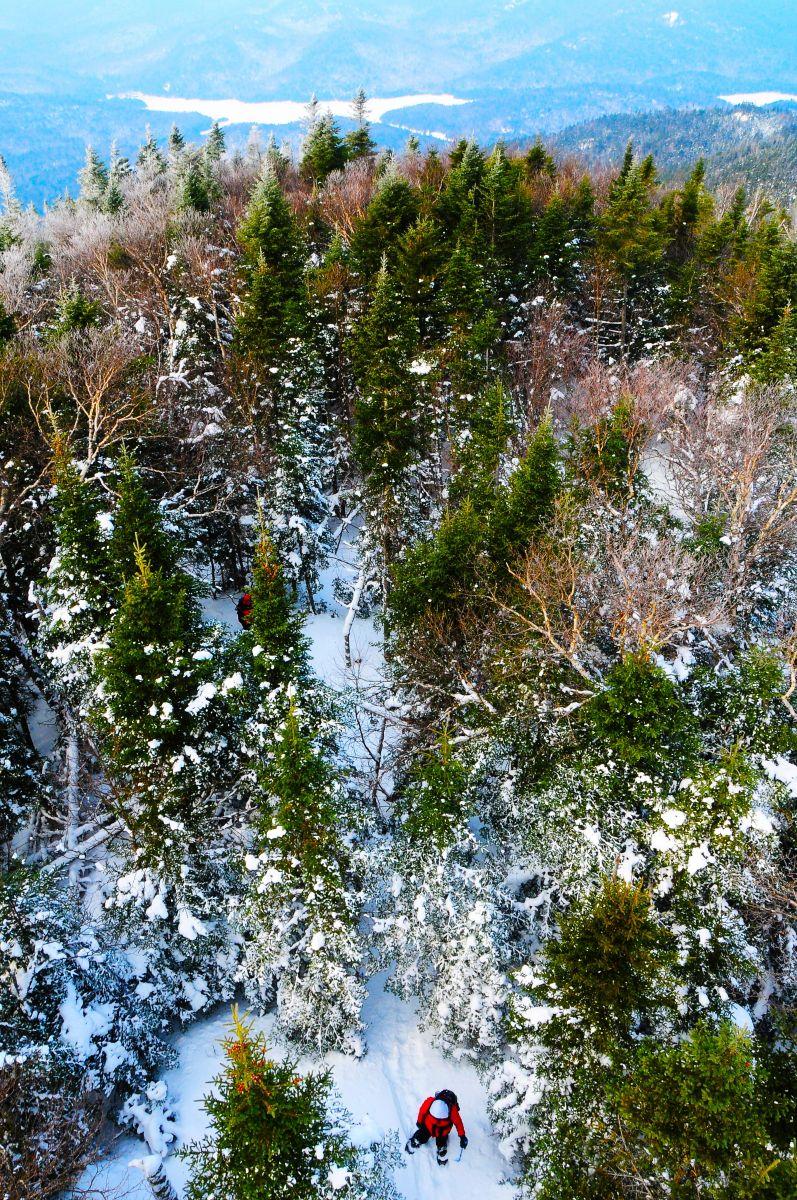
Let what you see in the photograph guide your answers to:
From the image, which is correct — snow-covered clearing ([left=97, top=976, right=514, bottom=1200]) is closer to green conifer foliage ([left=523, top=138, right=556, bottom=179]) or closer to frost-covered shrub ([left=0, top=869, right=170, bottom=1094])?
frost-covered shrub ([left=0, top=869, right=170, bottom=1094])

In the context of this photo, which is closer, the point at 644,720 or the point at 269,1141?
the point at 269,1141

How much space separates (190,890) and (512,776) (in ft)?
26.4

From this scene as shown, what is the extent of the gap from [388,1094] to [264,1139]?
6.82m

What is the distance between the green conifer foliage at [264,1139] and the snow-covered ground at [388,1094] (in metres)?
3.64

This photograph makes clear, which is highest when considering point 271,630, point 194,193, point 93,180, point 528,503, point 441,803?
point 93,180

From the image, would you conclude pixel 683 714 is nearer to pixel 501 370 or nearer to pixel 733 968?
pixel 733 968

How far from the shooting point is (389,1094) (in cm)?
1418

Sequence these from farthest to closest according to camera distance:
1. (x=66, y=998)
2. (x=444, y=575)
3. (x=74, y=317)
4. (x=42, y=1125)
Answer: (x=74, y=317), (x=444, y=575), (x=66, y=998), (x=42, y=1125)

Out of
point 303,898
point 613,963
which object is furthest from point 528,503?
point 303,898

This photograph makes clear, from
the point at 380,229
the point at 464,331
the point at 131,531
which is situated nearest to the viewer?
the point at 131,531

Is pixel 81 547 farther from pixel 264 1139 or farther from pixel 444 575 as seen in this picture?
pixel 264 1139

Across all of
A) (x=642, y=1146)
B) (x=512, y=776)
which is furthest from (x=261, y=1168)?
(x=512, y=776)

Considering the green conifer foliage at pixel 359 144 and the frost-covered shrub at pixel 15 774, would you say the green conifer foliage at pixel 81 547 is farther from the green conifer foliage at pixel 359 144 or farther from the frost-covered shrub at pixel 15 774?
the green conifer foliage at pixel 359 144

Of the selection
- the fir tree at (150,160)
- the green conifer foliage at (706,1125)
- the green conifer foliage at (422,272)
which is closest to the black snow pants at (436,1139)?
the green conifer foliage at (706,1125)
